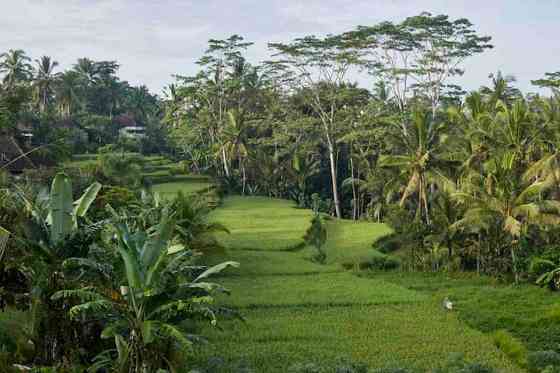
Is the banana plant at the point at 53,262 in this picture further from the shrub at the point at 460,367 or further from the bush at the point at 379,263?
the bush at the point at 379,263

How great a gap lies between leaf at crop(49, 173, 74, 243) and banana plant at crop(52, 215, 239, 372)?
1.00 metres

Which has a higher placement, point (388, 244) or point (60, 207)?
point (60, 207)

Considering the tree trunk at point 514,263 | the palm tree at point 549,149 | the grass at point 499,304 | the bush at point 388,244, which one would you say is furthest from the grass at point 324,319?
the palm tree at point 549,149

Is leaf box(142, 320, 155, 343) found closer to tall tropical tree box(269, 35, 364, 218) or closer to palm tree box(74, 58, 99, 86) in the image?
tall tropical tree box(269, 35, 364, 218)

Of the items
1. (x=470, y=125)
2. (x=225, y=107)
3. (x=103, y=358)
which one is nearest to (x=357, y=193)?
(x=225, y=107)

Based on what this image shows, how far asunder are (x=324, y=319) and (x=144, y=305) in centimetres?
595

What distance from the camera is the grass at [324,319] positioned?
10.5m

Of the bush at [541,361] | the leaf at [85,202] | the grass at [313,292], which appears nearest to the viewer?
the leaf at [85,202]

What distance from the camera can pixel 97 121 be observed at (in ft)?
145

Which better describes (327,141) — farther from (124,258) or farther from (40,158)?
(124,258)

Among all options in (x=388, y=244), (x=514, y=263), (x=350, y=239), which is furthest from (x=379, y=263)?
(x=514, y=263)

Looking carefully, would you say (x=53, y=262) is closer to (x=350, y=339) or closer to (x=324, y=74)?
(x=350, y=339)

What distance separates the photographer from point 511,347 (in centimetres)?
1122

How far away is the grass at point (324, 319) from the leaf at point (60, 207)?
8.93ft
